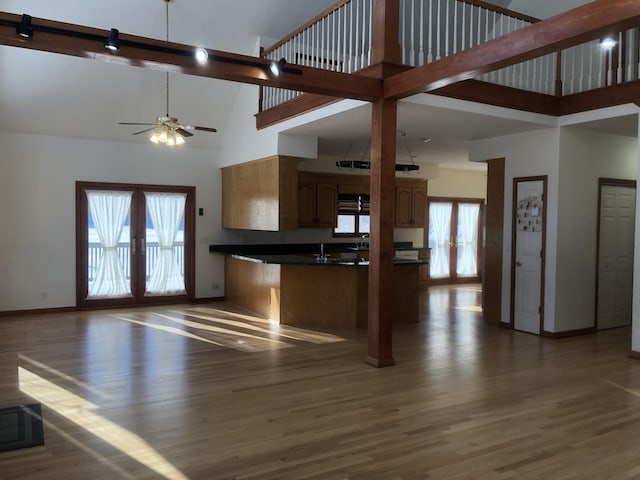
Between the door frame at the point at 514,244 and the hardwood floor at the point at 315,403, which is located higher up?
the door frame at the point at 514,244

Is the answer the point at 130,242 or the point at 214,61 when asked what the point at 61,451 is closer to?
the point at 214,61

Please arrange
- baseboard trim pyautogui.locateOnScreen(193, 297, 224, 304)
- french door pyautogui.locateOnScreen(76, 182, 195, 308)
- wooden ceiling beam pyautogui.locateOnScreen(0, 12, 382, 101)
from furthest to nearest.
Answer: baseboard trim pyautogui.locateOnScreen(193, 297, 224, 304) → french door pyautogui.locateOnScreen(76, 182, 195, 308) → wooden ceiling beam pyautogui.locateOnScreen(0, 12, 382, 101)

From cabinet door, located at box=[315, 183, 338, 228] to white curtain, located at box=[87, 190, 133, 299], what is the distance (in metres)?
3.23

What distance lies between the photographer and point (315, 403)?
13.4 feet

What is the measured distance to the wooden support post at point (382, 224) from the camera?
4.98 metres

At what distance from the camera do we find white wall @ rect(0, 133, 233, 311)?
7.42m

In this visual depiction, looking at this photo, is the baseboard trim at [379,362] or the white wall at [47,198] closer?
the baseboard trim at [379,362]

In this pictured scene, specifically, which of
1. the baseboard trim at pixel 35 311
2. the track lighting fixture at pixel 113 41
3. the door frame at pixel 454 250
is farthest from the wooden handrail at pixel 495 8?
the baseboard trim at pixel 35 311

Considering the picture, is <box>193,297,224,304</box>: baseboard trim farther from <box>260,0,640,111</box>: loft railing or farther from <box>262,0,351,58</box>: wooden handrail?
<box>262,0,351,58</box>: wooden handrail

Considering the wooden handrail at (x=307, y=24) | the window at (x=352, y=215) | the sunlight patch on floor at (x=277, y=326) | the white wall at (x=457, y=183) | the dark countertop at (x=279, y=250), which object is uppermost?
the wooden handrail at (x=307, y=24)

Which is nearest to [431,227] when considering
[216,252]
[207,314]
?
[216,252]

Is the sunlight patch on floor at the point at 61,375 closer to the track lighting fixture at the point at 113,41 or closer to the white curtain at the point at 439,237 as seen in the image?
the track lighting fixture at the point at 113,41

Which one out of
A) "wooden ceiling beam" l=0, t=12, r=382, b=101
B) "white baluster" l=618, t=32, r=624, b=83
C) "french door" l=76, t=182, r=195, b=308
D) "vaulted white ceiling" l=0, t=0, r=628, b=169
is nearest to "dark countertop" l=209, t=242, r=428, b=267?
"french door" l=76, t=182, r=195, b=308

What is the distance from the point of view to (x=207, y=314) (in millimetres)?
7777
